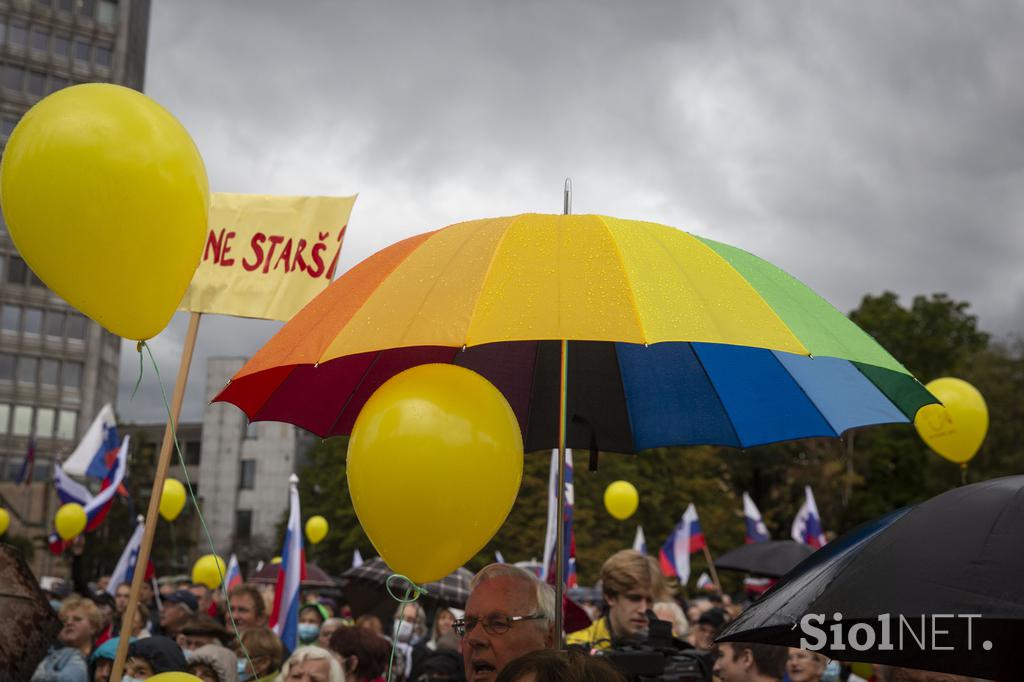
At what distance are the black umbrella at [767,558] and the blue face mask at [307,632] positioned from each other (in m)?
4.17

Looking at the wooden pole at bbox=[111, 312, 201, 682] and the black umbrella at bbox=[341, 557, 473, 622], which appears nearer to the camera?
the wooden pole at bbox=[111, 312, 201, 682]

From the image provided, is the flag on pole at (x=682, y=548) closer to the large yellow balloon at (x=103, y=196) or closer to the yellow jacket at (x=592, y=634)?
the yellow jacket at (x=592, y=634)

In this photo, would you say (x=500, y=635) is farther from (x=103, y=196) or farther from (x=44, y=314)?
(x=44, y=314)

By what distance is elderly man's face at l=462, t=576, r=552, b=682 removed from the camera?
3.53 metres

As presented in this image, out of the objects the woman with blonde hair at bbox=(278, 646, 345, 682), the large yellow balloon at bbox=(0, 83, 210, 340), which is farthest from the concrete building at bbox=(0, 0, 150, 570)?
the large yellow balloon at bbox=(0, 83, 210, 340)

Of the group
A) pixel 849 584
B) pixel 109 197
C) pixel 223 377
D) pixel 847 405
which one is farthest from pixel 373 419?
pixel 223 377

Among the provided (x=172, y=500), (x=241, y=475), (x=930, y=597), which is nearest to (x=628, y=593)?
(x=930, y=597)

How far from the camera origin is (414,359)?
4.17m

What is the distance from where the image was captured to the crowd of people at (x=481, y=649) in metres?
3.50

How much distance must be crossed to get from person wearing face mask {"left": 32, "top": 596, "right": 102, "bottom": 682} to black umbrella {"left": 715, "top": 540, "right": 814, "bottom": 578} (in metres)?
6.30

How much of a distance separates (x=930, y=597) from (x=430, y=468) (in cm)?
135

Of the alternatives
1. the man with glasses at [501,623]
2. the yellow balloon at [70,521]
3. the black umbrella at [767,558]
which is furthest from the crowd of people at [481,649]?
the yellow balloon at [70,521]

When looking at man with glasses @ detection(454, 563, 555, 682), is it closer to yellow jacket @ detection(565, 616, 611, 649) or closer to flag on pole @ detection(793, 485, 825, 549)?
yellow jacket @ detection(565, 616, 611, 649)

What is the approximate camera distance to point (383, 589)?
998 centimetres
